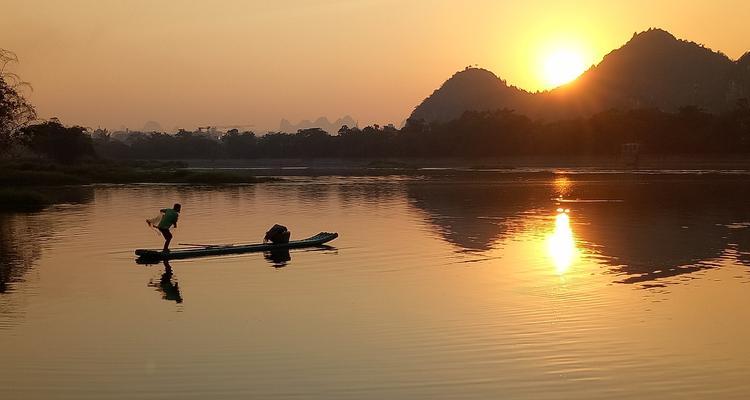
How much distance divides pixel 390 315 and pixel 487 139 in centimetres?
12619

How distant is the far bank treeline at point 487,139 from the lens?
112 meters

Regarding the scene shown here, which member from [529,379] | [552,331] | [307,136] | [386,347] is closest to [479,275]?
[552,331]

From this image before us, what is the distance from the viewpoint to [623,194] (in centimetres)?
5681

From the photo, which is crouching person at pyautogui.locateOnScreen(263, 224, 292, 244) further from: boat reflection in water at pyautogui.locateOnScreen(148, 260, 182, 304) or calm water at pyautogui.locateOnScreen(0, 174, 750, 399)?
boat reflection in water at pyautogui.locateOnScreen(148, 260, 182, 304)

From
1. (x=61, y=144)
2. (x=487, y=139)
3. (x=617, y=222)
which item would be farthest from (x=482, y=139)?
(x=617, y=222)

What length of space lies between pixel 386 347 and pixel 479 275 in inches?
315

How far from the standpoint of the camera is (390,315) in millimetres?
16281

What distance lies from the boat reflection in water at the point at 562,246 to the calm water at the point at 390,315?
8cm

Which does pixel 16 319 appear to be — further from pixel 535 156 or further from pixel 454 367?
pixel 535 156

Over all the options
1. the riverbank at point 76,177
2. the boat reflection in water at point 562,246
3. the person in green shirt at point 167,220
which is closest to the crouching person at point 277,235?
the person in green shirt at point 167,220

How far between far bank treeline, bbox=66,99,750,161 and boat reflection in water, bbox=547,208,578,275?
7054 centimetres

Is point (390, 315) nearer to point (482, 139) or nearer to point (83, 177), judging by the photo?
point (83, 177)

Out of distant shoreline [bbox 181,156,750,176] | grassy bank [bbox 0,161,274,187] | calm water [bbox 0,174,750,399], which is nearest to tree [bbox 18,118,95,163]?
grassy bank [bbox 0,161,274,187]

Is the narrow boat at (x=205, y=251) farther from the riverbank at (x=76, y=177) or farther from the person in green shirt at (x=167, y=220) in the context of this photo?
the riverbank at (x=76, y=177)
